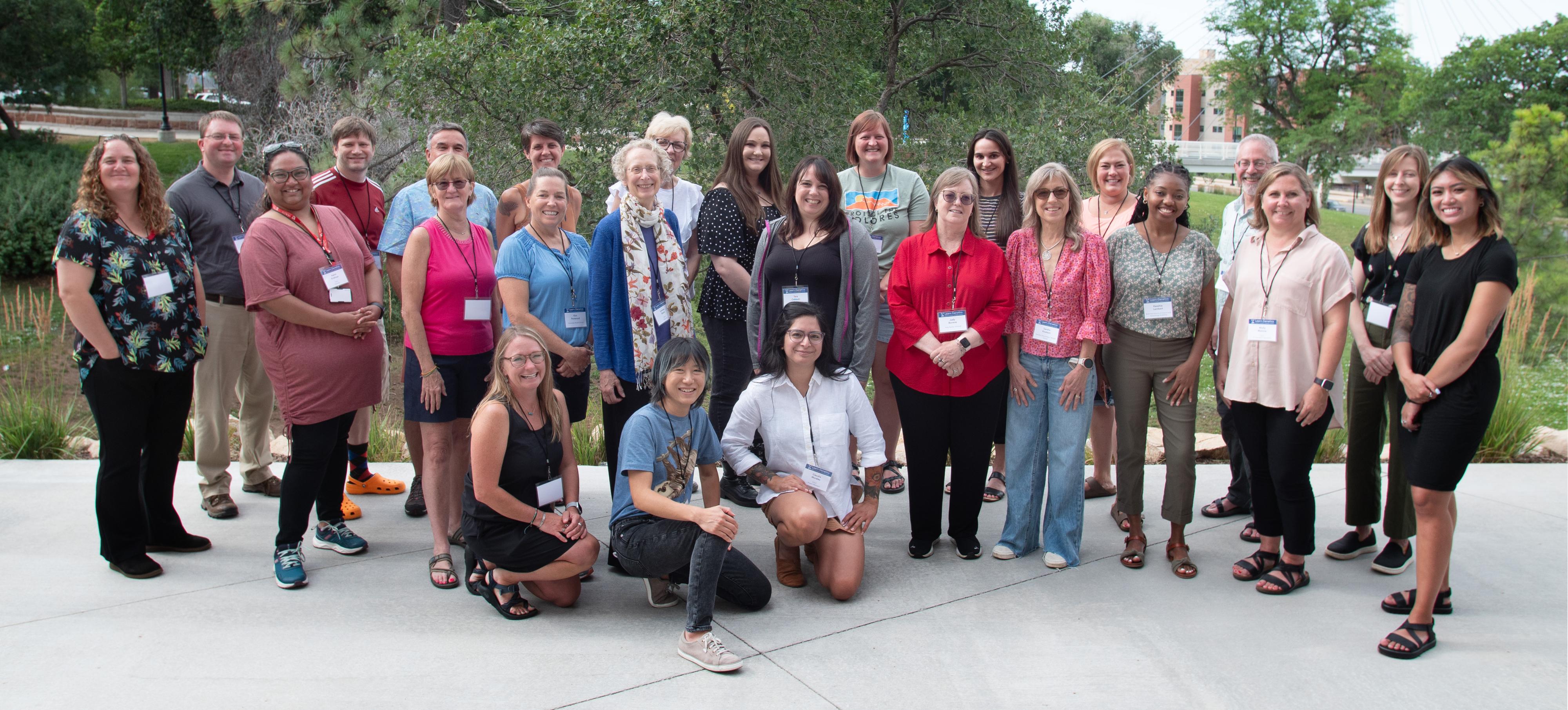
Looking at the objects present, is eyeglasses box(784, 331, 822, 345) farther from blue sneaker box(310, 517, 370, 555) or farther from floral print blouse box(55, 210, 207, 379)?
floral print blouse box(55, 210, 207, 379)

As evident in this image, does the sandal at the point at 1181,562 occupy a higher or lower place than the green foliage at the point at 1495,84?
lower

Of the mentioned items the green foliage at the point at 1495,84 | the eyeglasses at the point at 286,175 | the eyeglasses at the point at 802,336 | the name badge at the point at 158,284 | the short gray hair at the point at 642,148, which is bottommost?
the eyeglasses at the point at 802,336

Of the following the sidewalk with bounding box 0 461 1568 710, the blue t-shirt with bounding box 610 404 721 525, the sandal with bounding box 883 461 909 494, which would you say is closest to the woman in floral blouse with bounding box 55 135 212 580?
the sidewalk with bounding box 0 461 1568 710

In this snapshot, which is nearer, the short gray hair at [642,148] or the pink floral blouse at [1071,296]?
the pink floral blouse at [1071,296]

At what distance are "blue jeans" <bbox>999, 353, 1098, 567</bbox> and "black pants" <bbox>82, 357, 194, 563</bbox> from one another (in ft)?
11.2

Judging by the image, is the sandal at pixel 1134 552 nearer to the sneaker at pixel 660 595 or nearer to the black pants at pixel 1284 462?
the black pants at pixel 1284 462

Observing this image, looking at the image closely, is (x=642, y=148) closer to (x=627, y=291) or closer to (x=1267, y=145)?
(x=627, y=291)

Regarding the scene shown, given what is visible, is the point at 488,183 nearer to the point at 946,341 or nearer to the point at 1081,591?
the point at 946,341

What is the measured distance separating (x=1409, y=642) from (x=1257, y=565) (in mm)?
705

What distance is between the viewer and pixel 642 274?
409 cm

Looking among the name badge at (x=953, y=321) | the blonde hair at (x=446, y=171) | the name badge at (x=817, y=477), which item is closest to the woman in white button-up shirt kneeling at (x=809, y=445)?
the name badge at (x=817, y=477)

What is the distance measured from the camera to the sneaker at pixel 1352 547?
4152 millimetres

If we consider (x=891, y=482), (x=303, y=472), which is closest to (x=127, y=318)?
(x=303, y=472)

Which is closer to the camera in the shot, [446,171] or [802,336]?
[802,336]
